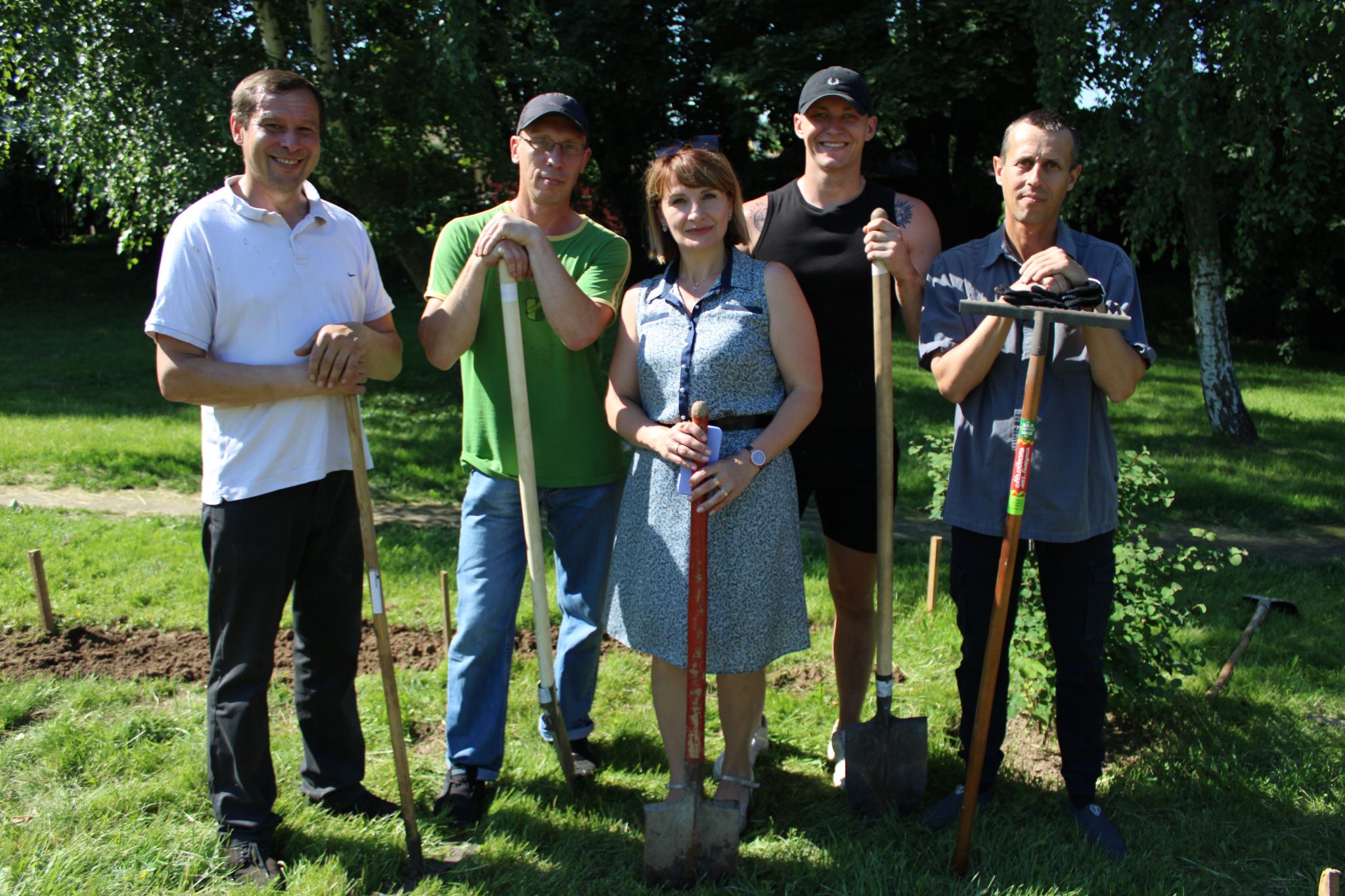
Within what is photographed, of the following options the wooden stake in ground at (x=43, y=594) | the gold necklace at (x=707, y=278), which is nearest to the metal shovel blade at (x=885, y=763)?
the gold necklace at (x=707, y=278)

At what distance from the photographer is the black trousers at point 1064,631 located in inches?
123

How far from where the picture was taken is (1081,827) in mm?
3238

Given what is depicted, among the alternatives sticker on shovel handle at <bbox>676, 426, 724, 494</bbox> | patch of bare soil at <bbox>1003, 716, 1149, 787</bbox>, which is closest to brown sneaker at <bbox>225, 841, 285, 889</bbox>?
sticker on shovel handle at <bbox>676, 426, 724, 494</bbox>

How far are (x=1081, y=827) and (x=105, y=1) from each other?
9.25m

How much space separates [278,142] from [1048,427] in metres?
2.34

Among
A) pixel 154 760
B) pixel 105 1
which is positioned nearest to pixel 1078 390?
pixel 154 760

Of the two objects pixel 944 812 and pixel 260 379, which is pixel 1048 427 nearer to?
pixel 944 812

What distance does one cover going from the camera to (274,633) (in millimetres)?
3016

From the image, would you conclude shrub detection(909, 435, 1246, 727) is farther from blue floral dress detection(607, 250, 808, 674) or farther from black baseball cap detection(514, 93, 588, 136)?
black baseball cap detection(514, 93, 588, 136)

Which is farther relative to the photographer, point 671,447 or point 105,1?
point 105,1

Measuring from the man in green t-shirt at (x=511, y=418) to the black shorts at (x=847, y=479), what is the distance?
64 cm

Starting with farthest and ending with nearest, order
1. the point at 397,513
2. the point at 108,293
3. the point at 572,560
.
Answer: the point at 108,293, the point at 397,513, the point at 572,560

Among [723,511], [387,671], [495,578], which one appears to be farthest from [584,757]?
[723,511]

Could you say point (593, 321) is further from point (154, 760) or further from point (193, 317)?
point (154, 760)
